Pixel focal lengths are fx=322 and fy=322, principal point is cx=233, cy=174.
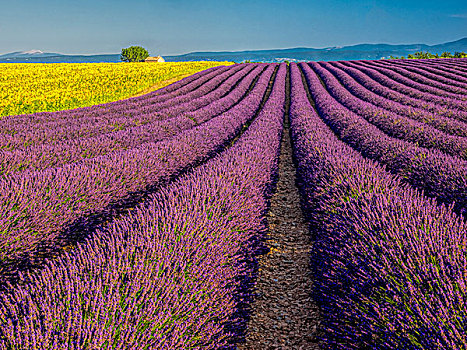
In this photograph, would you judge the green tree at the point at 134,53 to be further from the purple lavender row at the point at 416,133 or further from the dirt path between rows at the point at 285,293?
the dirt path between rows at the point at 285,293

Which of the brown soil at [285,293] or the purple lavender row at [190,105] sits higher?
the purple lavender row at [190,105]

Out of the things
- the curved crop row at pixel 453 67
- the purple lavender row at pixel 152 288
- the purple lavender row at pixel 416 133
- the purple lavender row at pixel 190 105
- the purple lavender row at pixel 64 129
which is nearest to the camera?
the purple lavender row at pixel 152 288

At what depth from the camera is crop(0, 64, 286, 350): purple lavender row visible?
155 cm

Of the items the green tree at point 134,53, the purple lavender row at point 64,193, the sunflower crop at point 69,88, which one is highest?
the green tree at point 134,53

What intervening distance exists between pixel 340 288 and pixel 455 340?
1051 mm

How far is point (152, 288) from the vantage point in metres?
1.83

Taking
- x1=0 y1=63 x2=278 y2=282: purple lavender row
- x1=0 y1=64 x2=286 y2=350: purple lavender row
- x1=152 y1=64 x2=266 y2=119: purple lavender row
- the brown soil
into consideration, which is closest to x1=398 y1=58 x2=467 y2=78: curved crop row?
x1=152 y1=64 x2=266 y2=119: purple lavender row

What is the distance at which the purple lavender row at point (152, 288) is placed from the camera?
1.55 meters

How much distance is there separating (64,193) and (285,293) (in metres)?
2.69

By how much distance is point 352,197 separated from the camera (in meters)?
3.21

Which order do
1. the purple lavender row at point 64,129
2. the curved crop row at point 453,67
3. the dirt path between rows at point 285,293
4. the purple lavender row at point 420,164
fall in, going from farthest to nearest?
the curved crop row at point 453,67 < the purple lavender row at point 64,129 < the purple lavender row at point 420,164 < the dirt path between rows at point 285,293

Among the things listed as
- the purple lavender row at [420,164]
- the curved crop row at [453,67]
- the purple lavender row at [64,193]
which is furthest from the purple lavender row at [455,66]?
the purple lavender row at [64,193]

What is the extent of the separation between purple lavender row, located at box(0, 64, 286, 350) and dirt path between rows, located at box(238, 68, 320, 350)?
243 mm

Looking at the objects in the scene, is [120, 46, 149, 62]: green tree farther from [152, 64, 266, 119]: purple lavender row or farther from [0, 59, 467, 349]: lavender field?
[0, 59, 467, 349]: lavender field
